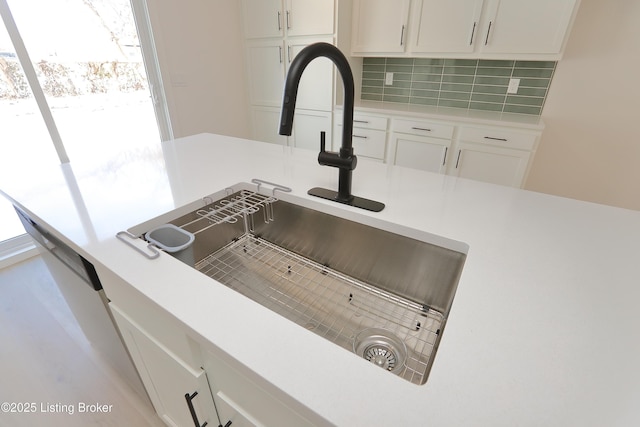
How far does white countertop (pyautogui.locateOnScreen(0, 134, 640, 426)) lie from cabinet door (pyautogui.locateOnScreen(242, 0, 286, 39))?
250 cm

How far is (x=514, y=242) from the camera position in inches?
29.7

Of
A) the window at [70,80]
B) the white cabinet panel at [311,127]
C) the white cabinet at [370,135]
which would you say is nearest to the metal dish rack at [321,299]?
the white cabinet at [370,135]

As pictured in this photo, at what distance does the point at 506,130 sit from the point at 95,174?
257 centimetres

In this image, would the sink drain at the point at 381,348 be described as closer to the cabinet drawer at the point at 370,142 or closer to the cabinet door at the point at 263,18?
the cabinet drawer at the point at 370,142

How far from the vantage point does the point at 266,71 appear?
10.6ft

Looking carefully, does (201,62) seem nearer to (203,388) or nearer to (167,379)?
(167,379)

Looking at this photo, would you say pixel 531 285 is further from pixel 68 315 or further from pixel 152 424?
pixel 68 315

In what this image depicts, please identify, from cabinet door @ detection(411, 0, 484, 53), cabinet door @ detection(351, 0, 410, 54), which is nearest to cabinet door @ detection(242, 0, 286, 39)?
cabinet door @ detection(351, 0, 410, 54)

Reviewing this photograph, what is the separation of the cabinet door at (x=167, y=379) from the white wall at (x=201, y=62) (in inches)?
Result: 102

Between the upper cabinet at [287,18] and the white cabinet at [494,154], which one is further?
the upper cabinet at [287,18]

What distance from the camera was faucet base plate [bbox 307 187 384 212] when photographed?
2.99 ft

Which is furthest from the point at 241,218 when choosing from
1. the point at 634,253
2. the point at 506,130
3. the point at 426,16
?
the point at 426,16

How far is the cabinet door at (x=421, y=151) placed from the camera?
2523 millimetres

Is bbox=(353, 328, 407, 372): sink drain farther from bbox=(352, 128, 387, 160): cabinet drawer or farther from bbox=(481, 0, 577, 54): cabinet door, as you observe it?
bbox=(481, 0, 577, 54): cabinet door
